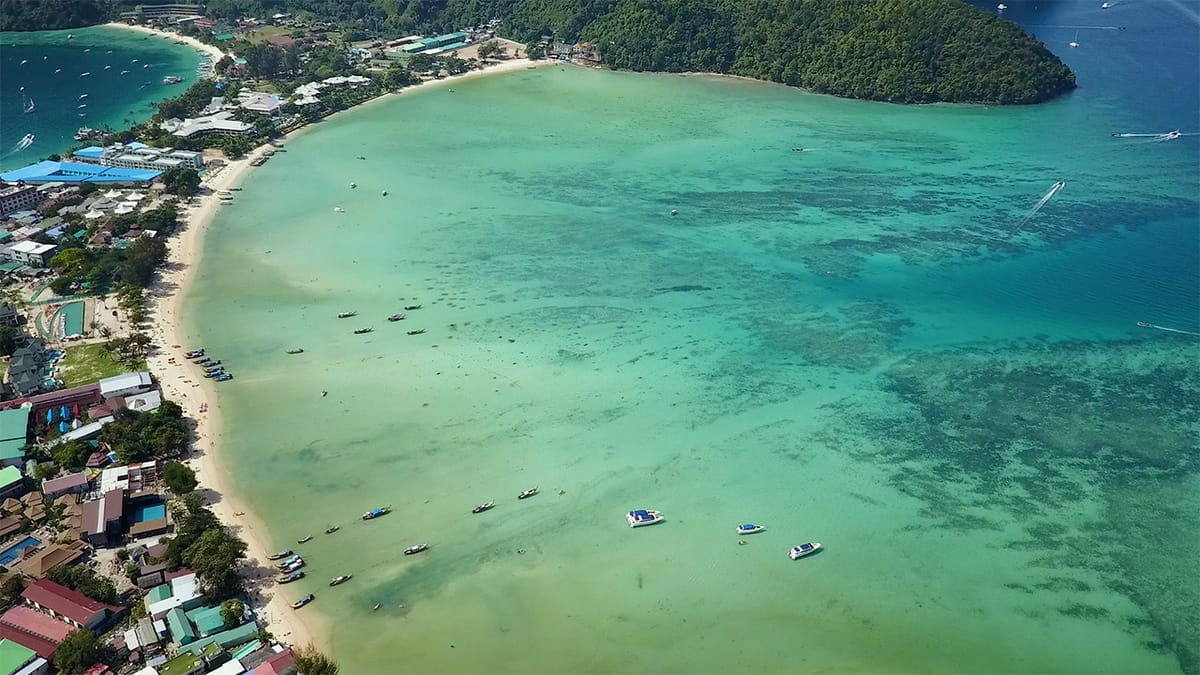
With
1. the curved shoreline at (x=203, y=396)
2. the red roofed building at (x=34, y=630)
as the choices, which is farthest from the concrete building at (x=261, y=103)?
the red roofed building at (x=34, y=630)

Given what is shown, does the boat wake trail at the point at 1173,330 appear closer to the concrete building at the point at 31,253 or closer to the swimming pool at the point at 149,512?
the swimming pool at the point at 149,512

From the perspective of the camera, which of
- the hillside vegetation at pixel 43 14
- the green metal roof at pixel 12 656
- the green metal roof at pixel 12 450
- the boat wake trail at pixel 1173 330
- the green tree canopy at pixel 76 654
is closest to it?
the green metal roof at pixel 12 656

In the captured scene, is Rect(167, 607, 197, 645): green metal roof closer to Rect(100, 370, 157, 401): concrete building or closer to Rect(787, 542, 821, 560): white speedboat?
Rect(100, 370, 157, 401): concrete building

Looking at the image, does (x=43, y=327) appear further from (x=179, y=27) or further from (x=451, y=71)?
(x=179, y=27)

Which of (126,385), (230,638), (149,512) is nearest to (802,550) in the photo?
(230,638)

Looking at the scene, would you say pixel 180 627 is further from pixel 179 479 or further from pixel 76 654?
pixel 179 479

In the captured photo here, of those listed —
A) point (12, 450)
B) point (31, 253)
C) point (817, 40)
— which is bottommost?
point (12, 450)

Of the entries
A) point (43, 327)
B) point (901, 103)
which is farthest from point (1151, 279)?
point (43, 327)
